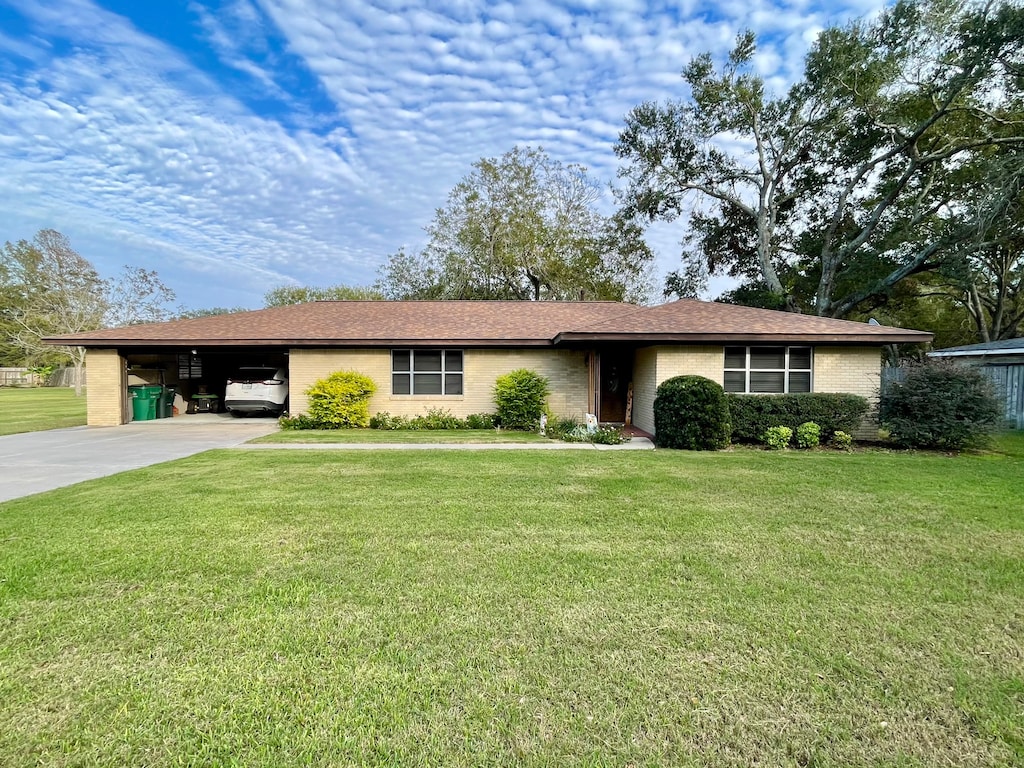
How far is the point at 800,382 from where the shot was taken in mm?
11672

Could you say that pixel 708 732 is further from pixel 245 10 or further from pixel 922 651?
pixel 245 10

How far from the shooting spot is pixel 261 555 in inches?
166

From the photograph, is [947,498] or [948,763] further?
[947,498]

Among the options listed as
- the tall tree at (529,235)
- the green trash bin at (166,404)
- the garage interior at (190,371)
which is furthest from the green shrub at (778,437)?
the tall tree at (529,235)

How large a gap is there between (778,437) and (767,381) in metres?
1.97

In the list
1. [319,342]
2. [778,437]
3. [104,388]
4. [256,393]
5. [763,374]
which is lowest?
[778,437]

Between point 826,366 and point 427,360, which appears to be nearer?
point 826,366

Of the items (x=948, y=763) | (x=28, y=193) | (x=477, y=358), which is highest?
(x=28, y=193)

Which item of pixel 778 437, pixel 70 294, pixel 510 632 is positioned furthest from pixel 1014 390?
pixel 70 294

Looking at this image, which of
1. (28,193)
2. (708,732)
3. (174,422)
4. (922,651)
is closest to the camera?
(708,732)

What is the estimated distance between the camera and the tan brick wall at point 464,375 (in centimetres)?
1394

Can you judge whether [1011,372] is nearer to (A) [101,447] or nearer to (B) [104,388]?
(A) [101,447]

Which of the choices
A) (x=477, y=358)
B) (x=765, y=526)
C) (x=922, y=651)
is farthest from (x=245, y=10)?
(x=922, y=651)

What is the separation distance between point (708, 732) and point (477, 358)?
1216 cm
